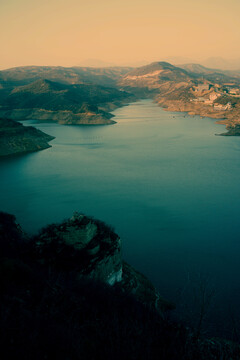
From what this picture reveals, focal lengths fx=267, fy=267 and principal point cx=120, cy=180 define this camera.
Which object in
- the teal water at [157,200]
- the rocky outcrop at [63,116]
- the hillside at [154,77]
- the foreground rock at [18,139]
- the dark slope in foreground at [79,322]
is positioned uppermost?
the hillside at [154,77]

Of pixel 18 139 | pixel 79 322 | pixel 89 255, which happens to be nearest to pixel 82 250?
pixel 89 255

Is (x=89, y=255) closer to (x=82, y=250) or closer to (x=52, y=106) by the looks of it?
(x=82, y=250)

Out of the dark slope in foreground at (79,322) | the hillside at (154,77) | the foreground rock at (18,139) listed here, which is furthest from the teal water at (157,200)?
the hillside at (154,77)

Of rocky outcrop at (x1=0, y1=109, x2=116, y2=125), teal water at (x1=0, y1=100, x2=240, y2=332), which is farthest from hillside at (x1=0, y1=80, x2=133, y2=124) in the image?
teal water at (x1=0, y1=100, x2=240, y2=332)

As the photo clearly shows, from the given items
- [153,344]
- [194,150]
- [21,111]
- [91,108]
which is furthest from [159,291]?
[21,111]

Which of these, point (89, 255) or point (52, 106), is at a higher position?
point (52, 106)

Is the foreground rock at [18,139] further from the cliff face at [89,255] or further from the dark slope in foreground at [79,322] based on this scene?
the dark slope in foreground at [79,322]

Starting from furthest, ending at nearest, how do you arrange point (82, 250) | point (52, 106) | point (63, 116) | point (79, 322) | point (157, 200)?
point (52, 106) < point (63, 116) < point (157, 200) < point (82, 250) < point (79, 322)

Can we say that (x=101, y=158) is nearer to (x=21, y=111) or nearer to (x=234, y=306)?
(x=234, y=306)
